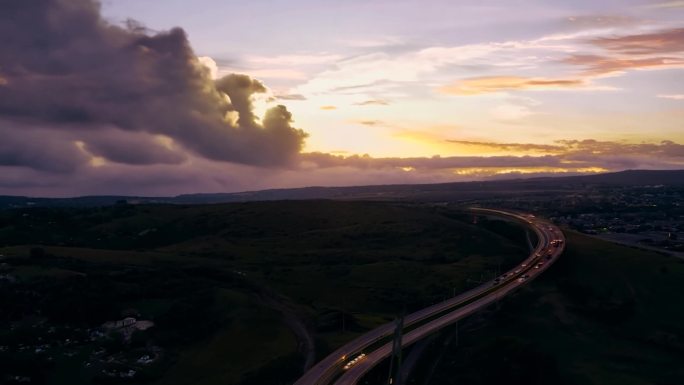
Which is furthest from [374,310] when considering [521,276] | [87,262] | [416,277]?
[87,262]

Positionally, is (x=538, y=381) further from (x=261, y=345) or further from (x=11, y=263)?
(x=11, y=263)

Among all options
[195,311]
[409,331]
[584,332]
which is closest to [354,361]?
[409,331]

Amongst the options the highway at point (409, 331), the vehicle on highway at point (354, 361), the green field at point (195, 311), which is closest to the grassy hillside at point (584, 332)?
the highway at point (409, 331)

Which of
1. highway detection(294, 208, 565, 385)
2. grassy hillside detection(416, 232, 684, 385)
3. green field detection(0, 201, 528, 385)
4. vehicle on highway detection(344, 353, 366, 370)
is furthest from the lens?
grassy hillside detection(416, 232, 684, 385)

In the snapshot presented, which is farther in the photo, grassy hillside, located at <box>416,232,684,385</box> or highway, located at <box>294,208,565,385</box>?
grassy hillside, located at <box>416,232,684,385</box>

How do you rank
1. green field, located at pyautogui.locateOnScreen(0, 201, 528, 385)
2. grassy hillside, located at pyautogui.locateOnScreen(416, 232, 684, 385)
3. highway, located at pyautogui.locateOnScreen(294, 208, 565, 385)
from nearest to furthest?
highway, located at pyautogui.locateOnScreen(294, 208, 565, 385) < green field, located at pyautogui.locateOnScreen(0, 201, 528, 385) < grassy hillside, located at pyautogui.locateOnScreen(416, 232, 684, 385)

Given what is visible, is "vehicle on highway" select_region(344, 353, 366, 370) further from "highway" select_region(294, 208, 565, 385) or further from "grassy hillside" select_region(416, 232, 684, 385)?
"grassy hillside" select_region(416, 232, 684, 385)

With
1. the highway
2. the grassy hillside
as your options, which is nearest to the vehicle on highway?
the highway
